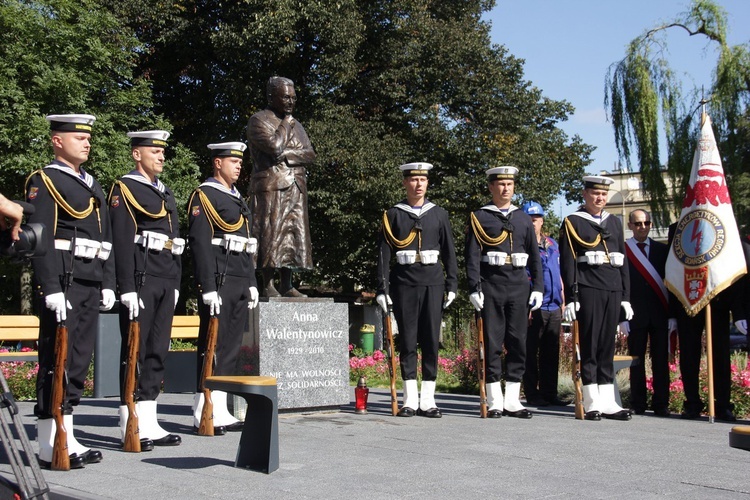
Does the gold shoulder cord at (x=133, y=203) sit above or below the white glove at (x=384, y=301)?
above

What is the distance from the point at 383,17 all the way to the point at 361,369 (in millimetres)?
14468

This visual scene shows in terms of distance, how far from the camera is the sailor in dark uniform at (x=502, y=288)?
369 inches

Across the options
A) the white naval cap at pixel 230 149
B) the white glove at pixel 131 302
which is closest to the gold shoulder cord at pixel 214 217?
the white naval cap at pixel 230 149

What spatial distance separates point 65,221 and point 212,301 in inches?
63.9

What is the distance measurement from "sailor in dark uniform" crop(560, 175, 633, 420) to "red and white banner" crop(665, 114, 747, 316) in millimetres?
761

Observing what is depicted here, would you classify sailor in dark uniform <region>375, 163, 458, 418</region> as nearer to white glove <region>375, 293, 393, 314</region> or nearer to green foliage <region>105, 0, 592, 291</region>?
white glove <region>375, 293, 393, 314</region>

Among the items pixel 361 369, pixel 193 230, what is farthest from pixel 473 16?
pixel 193 230

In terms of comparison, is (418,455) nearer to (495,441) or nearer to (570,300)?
(495,441)

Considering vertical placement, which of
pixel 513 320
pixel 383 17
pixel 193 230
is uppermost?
pixel 383 17

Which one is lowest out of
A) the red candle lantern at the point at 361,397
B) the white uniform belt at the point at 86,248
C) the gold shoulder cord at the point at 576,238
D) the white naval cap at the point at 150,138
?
the red candle lantern at the point at 361,397

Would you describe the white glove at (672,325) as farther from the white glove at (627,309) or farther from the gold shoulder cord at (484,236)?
the gold shoulder cord at (484,236)

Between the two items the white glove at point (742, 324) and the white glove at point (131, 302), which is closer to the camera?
the white glove at point (131, 302)

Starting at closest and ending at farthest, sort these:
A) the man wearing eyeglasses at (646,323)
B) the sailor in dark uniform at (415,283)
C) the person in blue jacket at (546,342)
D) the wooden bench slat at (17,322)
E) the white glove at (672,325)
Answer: the sailor in dark uniform at (415,283) < the man wearing eyeglasses at (646,323) < the white glove at (672,325) < the person in blue jacket at (546,342) < the wooden bench slat at (17,322)

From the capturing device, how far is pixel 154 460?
257 inches
